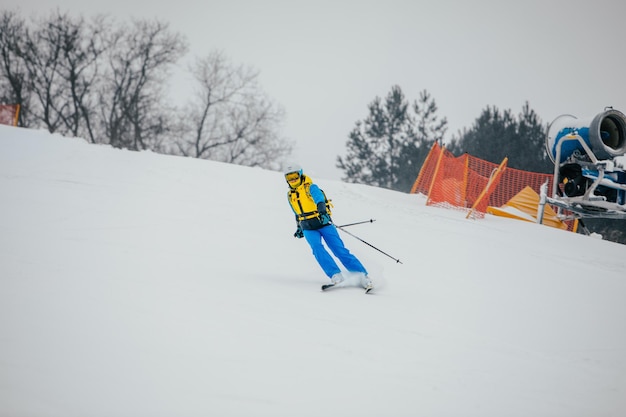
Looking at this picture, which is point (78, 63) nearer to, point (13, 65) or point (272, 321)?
Answer: point (13, 65)

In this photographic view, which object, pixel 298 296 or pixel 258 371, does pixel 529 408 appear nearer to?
pixel 258 371

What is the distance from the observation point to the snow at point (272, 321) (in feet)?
7.87

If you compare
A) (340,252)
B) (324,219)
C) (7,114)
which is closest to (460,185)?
(340,252)

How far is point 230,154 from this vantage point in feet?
113

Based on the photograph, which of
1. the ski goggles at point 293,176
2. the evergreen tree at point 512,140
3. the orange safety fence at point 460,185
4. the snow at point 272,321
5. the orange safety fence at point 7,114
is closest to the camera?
the snow at point 272,321

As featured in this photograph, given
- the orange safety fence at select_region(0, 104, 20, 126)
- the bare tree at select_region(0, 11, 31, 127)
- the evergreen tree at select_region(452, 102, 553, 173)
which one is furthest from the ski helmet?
the bare tree at select_region(0, 11, 31, 127)

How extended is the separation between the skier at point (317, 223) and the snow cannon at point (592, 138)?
840 centimetres

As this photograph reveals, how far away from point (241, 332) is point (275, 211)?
6497 millimetres

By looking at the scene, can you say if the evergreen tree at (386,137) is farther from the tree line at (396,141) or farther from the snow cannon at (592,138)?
the snow cannon at (592,138)

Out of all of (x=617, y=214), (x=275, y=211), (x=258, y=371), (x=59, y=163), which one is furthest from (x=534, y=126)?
(x=258, y=371)

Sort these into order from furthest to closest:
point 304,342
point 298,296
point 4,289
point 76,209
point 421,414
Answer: point 76,209
point 298,296
point 4,289
point 304,342
point 421,414

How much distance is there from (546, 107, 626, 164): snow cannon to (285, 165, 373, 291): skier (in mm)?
8399

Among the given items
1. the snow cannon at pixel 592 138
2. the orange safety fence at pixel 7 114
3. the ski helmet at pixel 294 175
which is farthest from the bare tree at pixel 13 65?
the snow cannon at pixel 592 138

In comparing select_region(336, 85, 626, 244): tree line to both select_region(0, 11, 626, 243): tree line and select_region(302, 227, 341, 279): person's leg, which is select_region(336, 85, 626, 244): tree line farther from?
select_region(302, 227, 341, 279): person's leg
